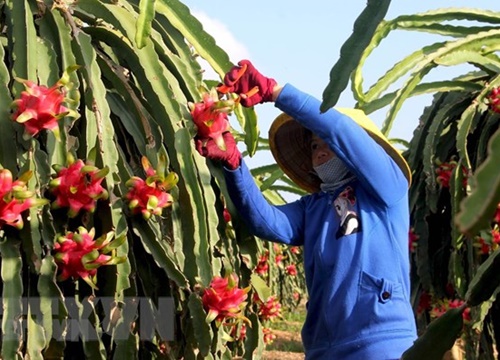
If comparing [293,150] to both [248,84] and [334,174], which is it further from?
[248,84]

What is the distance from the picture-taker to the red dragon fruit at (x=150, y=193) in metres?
1.97

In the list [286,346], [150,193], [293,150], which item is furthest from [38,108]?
[286,346]

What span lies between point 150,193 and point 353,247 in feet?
2.17

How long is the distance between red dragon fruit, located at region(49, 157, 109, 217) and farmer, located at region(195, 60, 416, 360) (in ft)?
1.28

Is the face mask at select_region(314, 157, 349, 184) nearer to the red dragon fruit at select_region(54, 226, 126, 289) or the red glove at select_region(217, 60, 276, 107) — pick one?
the red glove at select_region(217, 60, 276, 107)

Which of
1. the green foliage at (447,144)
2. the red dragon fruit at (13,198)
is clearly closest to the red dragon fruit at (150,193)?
the red dragon fruit at (13,198)

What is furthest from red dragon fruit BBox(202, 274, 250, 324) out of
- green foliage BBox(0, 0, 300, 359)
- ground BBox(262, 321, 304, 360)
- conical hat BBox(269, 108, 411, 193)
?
ground BBox(262, 321, 304, 360)

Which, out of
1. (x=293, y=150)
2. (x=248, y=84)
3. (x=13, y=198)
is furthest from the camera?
(x=293, y=150)

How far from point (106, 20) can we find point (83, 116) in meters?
0.32

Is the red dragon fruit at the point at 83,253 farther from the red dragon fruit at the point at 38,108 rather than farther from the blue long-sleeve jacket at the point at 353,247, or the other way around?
the blue long-sleeve jacket at the point at 353,247

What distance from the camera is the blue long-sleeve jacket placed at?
2299mm

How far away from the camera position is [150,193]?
6.48 feet

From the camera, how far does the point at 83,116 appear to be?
81.2 inches

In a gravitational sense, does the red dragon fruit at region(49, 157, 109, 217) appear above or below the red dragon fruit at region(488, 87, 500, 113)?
below
